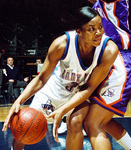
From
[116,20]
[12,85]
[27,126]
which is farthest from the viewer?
[12,85]

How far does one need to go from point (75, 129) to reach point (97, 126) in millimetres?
171

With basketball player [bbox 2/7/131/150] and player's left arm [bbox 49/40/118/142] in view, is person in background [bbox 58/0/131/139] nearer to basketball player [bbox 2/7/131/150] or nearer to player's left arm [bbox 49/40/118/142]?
basketball player [bbox 2/7/131/150]

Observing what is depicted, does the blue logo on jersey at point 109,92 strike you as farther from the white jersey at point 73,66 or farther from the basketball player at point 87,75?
the white jersey at point 73,66

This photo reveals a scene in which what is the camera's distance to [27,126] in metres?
1.77

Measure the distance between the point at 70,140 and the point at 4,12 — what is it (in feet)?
36.9

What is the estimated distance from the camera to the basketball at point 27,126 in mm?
1774

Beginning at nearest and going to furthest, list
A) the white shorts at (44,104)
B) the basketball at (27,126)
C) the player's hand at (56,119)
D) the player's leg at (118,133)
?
1. the player's hand at (56,119)
2. the basketball at (27,126)
3. the player's leg at (118,133)
4. the white shorts at (44,104)

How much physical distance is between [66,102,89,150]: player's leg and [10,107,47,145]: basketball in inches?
8.3

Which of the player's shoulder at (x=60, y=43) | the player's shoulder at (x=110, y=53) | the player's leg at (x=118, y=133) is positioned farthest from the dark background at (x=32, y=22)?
the player's shoulder at (x=110, y=53)

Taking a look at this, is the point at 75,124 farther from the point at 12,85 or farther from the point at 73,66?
the point at 12,85

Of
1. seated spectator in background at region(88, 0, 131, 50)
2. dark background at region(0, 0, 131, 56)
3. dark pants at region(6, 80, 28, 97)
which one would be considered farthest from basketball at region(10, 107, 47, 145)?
dark background at region(0, 0, 131, 56)

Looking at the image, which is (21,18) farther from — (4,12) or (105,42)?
(105,42)

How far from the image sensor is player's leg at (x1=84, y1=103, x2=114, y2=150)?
1780mm

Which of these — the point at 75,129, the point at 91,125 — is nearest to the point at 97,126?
the point at 91,125
